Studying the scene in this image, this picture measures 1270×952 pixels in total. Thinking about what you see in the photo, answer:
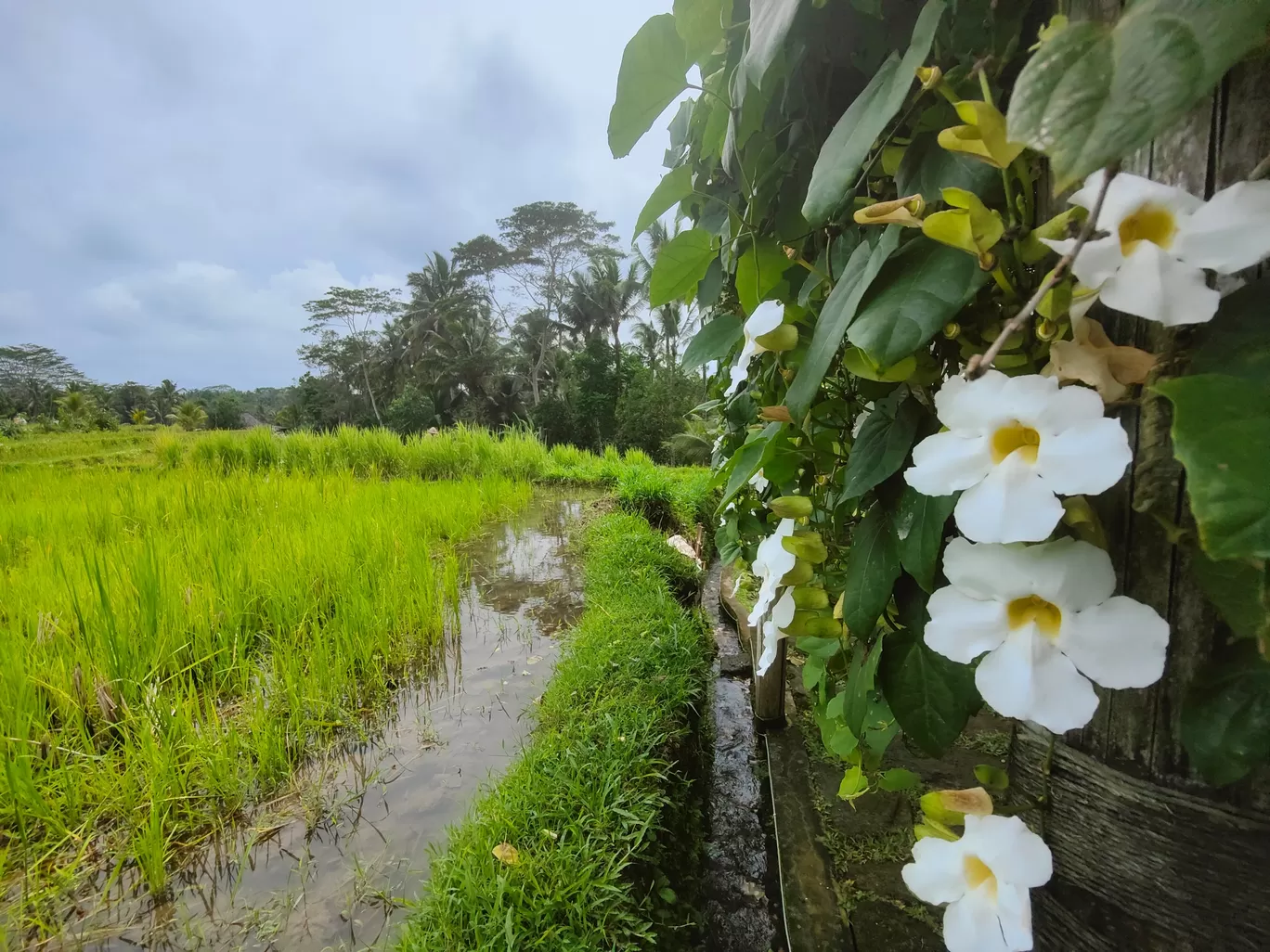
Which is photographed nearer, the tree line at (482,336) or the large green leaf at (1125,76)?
the large green leaf at (1125,76)

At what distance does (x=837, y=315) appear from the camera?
0.41 m

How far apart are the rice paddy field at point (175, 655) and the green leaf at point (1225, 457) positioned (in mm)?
1790

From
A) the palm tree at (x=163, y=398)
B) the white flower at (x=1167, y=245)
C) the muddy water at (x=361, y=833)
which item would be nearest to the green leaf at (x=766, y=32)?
the white flower at (x=1167, y=245)

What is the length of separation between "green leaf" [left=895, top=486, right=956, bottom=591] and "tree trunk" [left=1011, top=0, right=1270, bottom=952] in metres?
0.09

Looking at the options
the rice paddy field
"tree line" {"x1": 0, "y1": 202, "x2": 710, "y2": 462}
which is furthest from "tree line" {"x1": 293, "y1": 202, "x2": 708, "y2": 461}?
the rice paddy field

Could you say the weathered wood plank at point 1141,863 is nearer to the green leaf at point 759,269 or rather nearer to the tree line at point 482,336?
the green leaf at point 759,269

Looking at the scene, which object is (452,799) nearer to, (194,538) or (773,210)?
(773,210)

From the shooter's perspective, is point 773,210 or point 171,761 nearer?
point 773,210

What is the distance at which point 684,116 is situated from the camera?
3.40ft

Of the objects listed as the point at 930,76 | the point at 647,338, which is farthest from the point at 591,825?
the point at 647,338

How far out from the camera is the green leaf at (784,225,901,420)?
387 millimetres

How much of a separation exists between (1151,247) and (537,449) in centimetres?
808

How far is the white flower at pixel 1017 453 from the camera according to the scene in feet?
0.93

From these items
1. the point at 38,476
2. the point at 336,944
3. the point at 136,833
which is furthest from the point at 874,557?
the point at 38,476
